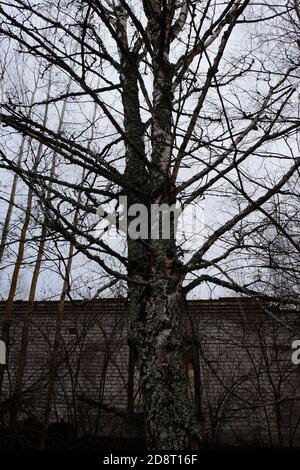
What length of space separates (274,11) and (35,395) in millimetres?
5943

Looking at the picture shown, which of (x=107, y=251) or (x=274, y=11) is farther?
(x=274, y=11)

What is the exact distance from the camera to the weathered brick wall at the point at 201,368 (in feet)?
20.4

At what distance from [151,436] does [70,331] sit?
244 inches

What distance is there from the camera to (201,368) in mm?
7496

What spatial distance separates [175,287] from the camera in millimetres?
2043

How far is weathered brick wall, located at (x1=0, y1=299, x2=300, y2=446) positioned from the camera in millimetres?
6223

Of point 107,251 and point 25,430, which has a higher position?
point 107,251
